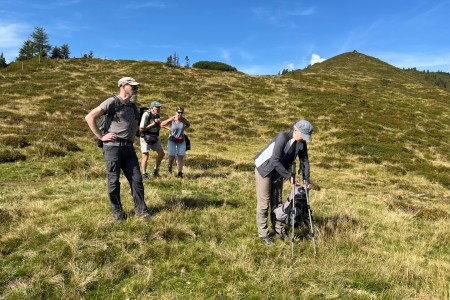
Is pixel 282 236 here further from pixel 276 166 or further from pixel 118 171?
pixel 118 171

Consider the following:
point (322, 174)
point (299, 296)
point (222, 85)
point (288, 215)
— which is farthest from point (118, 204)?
point (222, 85)

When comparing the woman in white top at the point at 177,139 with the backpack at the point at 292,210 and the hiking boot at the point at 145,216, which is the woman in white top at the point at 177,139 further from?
the backpack at the point at 292,210

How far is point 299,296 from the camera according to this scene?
456 centimetres

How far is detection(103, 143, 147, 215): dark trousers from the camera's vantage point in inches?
243

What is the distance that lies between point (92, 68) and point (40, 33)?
40294mm

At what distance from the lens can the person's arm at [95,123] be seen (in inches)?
230

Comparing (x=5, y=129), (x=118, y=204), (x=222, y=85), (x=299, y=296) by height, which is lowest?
(x=299, y=296)

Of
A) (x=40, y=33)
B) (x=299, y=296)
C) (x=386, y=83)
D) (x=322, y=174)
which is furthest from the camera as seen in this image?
(x=40, y=33)

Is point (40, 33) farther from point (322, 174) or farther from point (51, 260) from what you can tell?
point (51, 260)

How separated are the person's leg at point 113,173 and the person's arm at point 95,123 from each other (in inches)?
6.9

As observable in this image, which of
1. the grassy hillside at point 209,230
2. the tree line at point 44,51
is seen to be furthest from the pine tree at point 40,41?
the grassy hillside at point 209,230

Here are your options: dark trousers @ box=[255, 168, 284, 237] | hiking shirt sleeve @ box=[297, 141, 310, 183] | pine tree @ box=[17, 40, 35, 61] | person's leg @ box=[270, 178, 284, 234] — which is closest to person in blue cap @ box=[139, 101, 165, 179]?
person's leg @ box=[270, 178, 284, 234]

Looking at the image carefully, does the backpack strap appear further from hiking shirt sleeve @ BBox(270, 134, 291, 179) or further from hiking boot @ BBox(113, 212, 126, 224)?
hiking shirt sleeve @ BBox(270, 134, 291, 179)

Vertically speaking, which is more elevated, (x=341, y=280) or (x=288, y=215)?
(x=288, y=215)
